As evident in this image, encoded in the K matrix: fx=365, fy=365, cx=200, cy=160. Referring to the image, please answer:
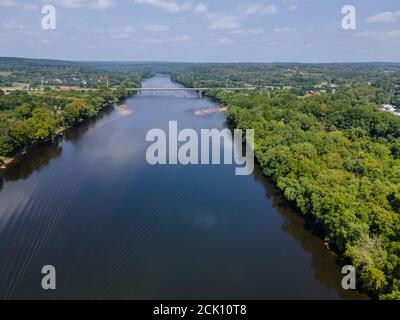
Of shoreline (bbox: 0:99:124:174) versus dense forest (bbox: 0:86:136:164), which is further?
dense forest (bbox: 0:86:136:164)

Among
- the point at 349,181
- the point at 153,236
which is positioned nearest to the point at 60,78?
the point at 153,236

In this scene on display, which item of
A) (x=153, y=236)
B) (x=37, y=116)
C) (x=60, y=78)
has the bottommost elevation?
(x=153, y=236)

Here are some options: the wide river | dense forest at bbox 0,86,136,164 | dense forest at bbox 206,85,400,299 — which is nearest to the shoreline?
dense forest at bbox 0,86,136,164

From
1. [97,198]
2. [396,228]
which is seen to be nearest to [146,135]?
[97,198]

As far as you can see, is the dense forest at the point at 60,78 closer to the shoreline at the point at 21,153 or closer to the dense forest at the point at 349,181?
the shoreline at the point at 21,153

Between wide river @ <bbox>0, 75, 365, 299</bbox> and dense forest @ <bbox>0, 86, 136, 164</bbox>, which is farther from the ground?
dense forest @ <bbox>0, 86, 136, 164</bbox>

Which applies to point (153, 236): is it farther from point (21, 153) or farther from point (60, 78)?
point (60, 78)

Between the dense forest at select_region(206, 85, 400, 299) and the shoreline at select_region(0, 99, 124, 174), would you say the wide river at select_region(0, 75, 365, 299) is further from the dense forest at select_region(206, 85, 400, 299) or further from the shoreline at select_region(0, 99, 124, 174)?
the dense forest at select_region(206, 85, 400, 299)
